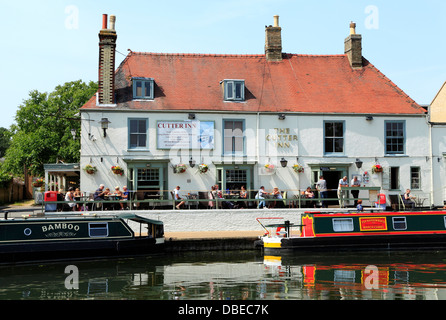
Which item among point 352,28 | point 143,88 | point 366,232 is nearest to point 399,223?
point 366,232

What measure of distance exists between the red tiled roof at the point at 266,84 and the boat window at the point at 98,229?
818 centimetres

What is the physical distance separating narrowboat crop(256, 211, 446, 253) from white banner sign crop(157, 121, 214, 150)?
268 inches

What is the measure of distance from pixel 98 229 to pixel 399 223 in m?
11.4

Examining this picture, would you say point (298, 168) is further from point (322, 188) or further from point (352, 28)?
point (352, 28)

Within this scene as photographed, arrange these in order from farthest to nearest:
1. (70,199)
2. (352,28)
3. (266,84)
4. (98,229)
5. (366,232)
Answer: (352,28) < (266,84) < (70,199) < (366,232) < (98,229)

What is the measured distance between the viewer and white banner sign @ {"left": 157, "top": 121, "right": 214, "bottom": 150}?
24219 mm

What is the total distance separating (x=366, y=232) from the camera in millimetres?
19141

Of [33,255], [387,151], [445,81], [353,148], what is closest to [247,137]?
Result: [353,148]

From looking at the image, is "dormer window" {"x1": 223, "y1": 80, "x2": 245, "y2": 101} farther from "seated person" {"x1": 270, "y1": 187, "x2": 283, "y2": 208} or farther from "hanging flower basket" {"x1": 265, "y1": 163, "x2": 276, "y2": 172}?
"seated person" {"x1": 270, "y1": 187, "x2": 283, "y2": 208}

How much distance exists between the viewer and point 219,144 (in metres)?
24.6

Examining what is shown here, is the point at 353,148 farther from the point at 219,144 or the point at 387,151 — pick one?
the point at 219,144

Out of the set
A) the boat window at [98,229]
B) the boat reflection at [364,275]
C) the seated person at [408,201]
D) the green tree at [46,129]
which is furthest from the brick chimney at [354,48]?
the green tree at [46,129]

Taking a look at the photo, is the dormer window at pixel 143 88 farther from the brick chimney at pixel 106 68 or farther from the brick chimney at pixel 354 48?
the brick chimney at pixel 354 48

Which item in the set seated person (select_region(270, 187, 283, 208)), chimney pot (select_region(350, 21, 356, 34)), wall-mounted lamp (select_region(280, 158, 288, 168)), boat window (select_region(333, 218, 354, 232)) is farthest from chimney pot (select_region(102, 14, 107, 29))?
boat window (select_region(333, 218, 354, 232))
